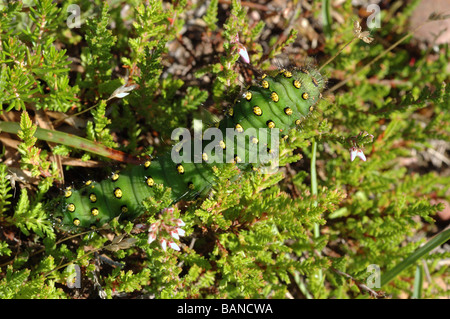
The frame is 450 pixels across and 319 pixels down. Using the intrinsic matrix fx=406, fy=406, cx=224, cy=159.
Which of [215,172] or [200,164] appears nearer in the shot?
[215,172]

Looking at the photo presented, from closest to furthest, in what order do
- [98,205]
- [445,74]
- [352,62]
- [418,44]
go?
1. [98,205]
2. [352,62]
3. [445,74]
4. [418,44]

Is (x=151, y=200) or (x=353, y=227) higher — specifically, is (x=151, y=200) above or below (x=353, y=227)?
above

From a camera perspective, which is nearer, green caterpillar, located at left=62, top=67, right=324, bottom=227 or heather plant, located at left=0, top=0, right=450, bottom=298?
green caterpillar, located at left=62, top=67, right=324, bottom=227

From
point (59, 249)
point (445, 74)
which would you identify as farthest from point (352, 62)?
point (59, 249)

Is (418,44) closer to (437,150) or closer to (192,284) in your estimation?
(437,150)

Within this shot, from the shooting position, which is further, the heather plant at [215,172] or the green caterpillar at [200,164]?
the heather plant at [215,172]
